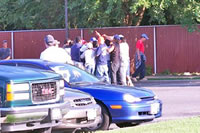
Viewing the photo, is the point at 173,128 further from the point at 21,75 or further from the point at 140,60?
the point at 140,60

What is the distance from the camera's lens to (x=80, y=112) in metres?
9.94

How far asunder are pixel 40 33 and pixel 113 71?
1215 cm

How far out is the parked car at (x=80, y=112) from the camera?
980 centimetres

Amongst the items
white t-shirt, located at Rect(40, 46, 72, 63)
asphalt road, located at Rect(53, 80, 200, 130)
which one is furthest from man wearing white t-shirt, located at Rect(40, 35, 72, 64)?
asphalt road, located at Rect(53, 80, 200, 130)

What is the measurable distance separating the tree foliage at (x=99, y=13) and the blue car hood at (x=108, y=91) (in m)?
13.1

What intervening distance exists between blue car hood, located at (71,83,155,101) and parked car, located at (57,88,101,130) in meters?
0.95

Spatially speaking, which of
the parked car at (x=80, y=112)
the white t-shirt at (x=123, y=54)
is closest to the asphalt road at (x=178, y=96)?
the white t-shirt at (x=123, y=54)

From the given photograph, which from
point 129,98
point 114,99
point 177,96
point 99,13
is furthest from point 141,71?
point 114,99

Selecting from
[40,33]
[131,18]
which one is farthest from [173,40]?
[40,33]

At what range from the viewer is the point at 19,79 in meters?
8.40

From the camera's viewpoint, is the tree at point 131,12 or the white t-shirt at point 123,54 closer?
the white t-shirt at point 123,54

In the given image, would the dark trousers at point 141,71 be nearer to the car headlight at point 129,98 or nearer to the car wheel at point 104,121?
the car headlight at point 129,98

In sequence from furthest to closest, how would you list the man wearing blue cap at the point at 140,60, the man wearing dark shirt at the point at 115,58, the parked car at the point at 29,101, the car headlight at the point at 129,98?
the man wearing blue cap at the point at 140,60
the man wearing dark shirt at the point at 115,58
the car headlight at the point at 129,98
the parked car at the point at 29,101

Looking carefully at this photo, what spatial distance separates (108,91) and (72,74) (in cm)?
106
